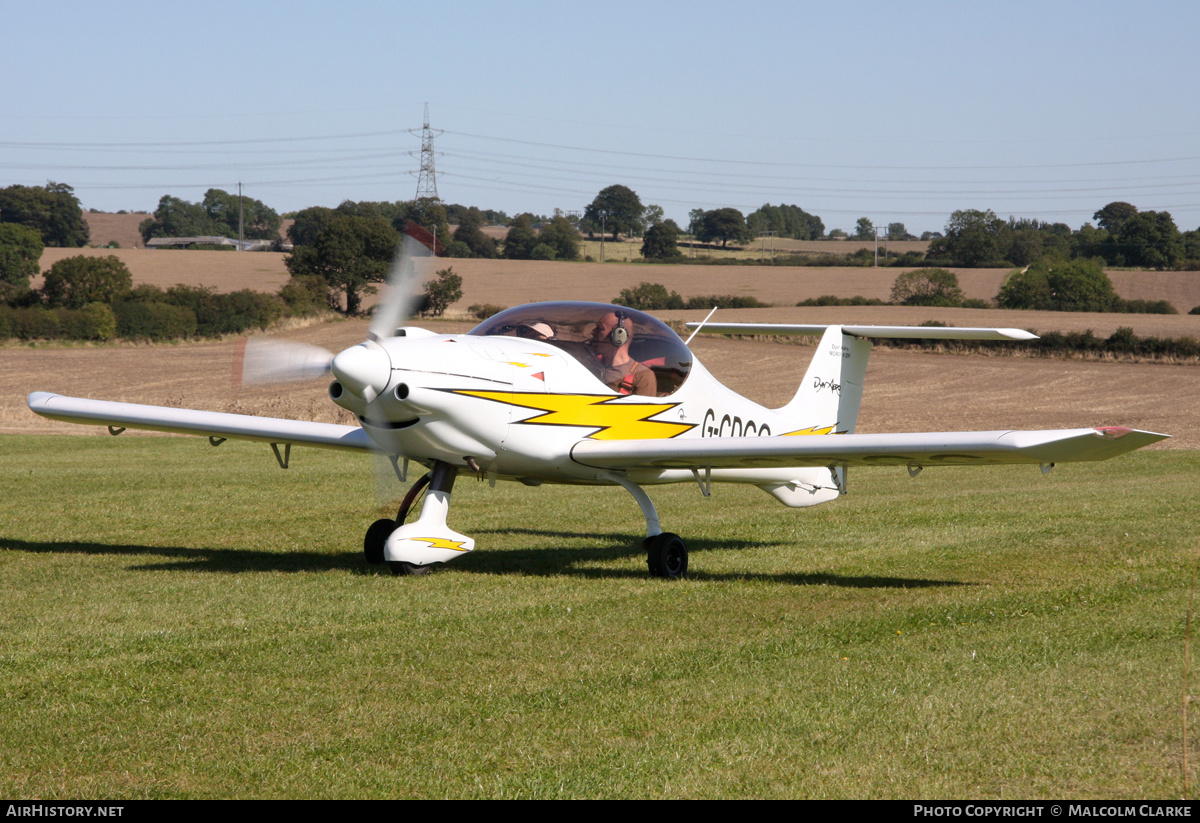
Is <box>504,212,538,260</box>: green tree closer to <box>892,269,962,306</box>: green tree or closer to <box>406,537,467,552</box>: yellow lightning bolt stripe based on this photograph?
<box>892,269,962,306</box>: green tree

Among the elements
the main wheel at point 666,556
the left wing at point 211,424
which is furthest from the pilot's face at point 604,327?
the left wing at point 211,424

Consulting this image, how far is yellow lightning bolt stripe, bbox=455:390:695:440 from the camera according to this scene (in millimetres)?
9922

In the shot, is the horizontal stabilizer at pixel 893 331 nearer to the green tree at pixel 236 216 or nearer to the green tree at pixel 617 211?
the green tree at pixel 617 211

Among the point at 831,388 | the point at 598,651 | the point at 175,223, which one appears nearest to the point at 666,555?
the point at 598,651

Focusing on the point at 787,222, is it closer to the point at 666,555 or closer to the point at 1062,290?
the point at 1062,290

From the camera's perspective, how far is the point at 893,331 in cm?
1233

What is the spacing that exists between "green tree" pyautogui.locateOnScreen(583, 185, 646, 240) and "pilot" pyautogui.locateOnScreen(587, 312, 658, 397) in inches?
4021

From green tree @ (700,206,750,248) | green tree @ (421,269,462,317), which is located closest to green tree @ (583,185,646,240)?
green tree @ (700,206,750,248)

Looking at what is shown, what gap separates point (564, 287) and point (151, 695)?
66.0 meters

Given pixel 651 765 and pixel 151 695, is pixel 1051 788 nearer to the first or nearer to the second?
pixel 651 765

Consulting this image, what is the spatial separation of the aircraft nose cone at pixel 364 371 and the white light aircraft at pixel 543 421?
1cm

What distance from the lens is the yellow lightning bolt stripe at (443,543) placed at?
9852mm

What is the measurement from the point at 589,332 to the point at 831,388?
4.13 metres

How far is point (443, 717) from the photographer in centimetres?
568
